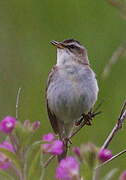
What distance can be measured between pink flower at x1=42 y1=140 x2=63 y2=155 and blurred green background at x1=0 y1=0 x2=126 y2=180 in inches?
151

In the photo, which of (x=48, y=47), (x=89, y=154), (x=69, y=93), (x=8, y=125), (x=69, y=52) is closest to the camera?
(x=89, y=154)

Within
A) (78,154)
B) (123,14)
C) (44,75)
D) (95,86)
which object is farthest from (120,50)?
(44,75)

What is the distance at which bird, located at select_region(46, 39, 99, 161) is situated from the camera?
4.80 metres

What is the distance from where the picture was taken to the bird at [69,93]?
4.80m

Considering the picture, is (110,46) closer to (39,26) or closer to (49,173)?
(39,26)

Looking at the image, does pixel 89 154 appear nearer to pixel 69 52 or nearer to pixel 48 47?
pixel 69 52

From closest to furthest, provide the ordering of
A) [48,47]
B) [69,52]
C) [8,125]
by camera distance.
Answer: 1. [8,125]
2. [69,52]
3. [48,47]

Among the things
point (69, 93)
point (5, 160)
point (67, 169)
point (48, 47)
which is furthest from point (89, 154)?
point (48, 47)

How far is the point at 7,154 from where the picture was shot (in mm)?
1822

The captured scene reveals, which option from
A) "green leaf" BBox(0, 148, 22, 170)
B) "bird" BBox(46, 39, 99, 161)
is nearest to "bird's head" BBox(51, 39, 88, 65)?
"bird" BBox(46, 39, 99, 161)

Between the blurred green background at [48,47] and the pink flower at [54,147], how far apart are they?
151 inches

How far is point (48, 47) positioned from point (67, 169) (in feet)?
16.2

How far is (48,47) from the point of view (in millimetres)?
6625

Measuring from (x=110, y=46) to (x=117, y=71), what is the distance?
0.98 ft
